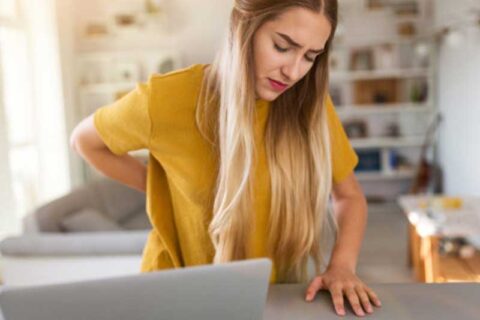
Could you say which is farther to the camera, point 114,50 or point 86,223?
point 114,50

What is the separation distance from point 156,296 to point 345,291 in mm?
297

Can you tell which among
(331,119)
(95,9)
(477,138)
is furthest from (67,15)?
(331,119)

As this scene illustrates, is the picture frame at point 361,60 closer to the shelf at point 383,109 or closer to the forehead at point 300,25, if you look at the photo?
the shelf at point 383,109

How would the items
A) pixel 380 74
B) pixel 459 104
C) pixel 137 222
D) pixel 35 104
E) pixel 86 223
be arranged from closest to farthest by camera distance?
pixel 86 223 → pixel 137 222 → pixel 459 104 → pixel 35 104 → pixel 380 74

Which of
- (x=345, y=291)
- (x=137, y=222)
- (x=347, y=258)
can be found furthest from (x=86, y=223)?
(x=345, y=291)

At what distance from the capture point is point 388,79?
16.7 ft

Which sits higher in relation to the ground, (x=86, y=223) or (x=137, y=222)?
(x=86, y=223)

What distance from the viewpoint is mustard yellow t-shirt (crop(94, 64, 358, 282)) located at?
85cm

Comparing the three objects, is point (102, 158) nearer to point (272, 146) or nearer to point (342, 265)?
Answer: point (272, 146)

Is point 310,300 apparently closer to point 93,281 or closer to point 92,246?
point 93,281

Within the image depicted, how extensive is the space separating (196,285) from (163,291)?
34 millimetres

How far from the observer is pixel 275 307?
71 cm

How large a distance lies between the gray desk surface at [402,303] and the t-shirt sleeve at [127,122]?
332 millimetres

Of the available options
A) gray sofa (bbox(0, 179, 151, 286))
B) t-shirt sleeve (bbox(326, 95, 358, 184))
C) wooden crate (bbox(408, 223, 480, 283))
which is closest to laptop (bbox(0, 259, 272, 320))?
t-shirt sleeve (bbox(326, 95, 358, 184))
